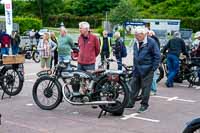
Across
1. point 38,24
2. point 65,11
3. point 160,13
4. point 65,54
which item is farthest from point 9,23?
point 65,11

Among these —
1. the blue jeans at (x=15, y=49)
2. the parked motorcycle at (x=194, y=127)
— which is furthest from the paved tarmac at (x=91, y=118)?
the blue jeans at (x=15, y=49)

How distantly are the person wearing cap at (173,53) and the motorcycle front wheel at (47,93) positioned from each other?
455 centimetres

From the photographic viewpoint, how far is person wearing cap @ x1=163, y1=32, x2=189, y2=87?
40.5ft

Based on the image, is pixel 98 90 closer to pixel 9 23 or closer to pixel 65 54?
pixel 65 54

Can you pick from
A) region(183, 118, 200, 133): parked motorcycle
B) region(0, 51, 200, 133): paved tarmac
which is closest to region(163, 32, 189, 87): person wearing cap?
region(0, 51, 200, 133): paved tarmac

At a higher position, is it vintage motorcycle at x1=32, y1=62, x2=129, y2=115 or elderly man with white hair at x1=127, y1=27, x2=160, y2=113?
elderly man with white hair at x1=127, y1=27, x2=160, y2=113

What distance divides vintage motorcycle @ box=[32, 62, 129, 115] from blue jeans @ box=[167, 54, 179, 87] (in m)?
4.30

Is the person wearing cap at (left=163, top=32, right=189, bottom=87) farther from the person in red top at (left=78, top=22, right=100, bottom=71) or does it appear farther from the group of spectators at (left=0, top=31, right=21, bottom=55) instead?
the group of spectators at (left=0, top=31, right=21, bottom=55)

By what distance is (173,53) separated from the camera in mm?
12398

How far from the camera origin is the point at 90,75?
27.9 feet

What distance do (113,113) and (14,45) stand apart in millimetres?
15154

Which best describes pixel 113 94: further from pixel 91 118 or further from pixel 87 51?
pixel 87 51

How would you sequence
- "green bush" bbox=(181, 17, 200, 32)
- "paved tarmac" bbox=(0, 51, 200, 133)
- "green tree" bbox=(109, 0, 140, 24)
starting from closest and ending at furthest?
1. "paved tarmac" bbox=(0, 51, 200, 133)
2. "green tree" bbox=(109, 0, 140, 24)
3. "green bush" bbox=(181, 17, 200, 32)

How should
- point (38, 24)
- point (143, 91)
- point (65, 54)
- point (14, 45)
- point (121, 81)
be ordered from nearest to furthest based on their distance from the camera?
point (121, 81)
point (143, 91)
point (65, 54)
point (14, 45)
point (38, 24)
